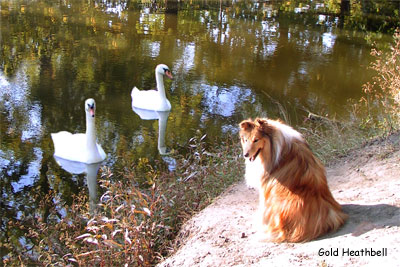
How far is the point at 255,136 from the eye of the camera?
4078mm

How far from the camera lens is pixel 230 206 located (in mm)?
5637

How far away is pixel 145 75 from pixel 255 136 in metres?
9.40

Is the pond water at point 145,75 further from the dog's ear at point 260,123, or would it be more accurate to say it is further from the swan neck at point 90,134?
the dog's ear at point 260,123

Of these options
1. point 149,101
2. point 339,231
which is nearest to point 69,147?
point 149,101

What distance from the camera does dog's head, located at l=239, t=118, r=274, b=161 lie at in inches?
161

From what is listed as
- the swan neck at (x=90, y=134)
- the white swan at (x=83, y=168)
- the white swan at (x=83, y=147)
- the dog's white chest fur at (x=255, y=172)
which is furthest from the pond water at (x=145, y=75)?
the dog's white chest fur at (x=255, y=172)

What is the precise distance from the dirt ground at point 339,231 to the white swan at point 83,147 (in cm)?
351

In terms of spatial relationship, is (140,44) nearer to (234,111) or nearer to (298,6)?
(234,111)

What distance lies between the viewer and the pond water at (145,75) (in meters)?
8.83

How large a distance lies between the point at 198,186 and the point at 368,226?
2756 millimetres

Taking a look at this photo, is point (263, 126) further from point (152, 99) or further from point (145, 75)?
point (145, 75)

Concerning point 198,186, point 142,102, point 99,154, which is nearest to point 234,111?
point 142,102

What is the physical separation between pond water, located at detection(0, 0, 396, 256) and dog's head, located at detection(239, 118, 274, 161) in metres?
3.92

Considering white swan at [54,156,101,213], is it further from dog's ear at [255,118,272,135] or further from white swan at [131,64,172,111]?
dog's ear at [255,118,272,135]
